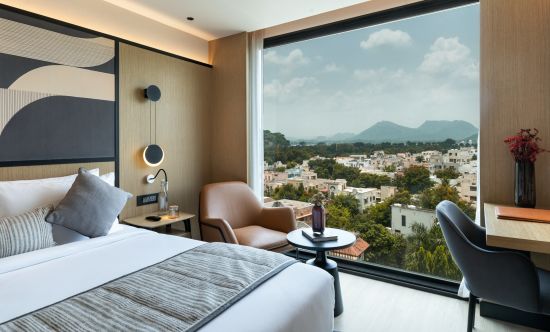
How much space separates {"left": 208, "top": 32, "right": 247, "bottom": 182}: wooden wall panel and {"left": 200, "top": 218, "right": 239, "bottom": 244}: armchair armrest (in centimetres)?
98

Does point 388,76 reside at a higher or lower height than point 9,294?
higher

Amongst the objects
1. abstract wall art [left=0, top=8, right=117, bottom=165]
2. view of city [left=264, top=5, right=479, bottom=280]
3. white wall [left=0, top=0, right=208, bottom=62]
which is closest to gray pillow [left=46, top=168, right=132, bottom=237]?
abstract wall art [left=0, top=8, right=117, bottom=165]

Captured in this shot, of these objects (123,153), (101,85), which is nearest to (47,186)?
(123,153)

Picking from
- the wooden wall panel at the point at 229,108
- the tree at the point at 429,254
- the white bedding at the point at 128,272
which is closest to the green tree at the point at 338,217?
the tree at the point at 429,254

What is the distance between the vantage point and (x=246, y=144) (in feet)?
11.9

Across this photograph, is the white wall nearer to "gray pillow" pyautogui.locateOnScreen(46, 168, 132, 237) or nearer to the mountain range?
"gray pillow" pyautogui.locateOnScreen(46, 168, 132, 237)

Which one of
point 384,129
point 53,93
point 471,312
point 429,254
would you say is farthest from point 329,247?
point 53,93

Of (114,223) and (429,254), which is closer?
(114,223)

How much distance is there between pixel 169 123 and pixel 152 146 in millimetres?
382

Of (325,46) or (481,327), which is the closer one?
(481,327)

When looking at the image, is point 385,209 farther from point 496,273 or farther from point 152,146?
point 152,146

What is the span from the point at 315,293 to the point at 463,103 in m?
2.23

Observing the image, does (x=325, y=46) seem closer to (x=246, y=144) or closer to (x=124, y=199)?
(x=246, y=144)

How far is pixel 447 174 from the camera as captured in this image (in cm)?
274
